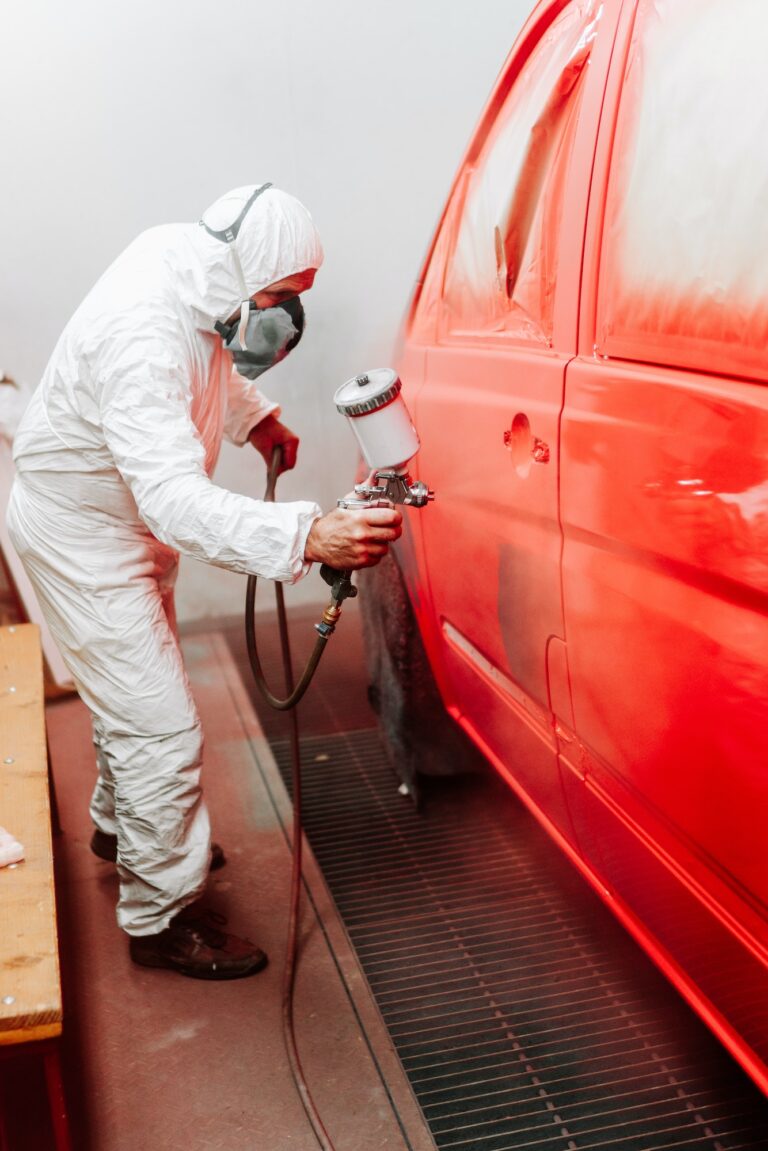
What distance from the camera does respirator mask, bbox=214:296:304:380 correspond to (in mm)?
2164

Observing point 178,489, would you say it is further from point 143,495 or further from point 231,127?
point 231,127

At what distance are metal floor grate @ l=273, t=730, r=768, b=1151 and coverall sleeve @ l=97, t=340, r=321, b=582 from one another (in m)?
1.03

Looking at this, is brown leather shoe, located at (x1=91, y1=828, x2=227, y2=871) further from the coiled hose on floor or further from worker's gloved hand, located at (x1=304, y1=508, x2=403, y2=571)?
worker's gloved hand, located at (x1=304, y1=508, x2=403, y2=571)

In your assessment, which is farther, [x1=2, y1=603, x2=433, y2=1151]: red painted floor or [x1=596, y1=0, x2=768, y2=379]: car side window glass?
[x1=2, y1=603, x2=433, y2=1151]: red painted floor

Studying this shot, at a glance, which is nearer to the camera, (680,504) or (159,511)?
(680,504)

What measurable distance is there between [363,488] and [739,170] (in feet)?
2.93

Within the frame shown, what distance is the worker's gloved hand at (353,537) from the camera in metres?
1.88

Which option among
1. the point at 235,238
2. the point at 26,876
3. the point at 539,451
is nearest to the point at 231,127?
the point at 235,238

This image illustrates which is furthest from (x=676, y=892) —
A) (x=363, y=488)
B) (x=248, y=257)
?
(x=248, y=257)

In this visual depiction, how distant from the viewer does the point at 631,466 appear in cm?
146

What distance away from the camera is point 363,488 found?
1.99 meters

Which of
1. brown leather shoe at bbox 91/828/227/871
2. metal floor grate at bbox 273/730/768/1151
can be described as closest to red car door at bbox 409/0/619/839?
metal floor grate at bbox 273/730/768/1151

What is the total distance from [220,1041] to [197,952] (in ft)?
0.86

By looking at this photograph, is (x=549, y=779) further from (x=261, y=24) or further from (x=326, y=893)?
(x=261, y=24)
